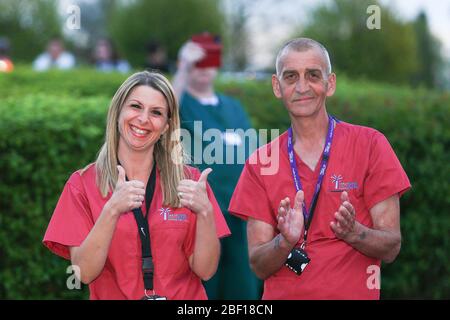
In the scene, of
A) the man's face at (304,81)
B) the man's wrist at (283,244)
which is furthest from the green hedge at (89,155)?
the man's wrist at (283,244)

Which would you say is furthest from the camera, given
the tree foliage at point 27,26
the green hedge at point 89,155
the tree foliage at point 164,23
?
the tree foliage at point 27,26

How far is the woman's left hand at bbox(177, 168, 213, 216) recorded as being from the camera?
12.4 ft

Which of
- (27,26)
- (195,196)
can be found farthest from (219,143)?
Result: (27,26)

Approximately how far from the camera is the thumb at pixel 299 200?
3.66 meters

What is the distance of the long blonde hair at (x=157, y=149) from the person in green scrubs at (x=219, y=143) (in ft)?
5.58

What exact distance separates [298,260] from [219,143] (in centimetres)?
233

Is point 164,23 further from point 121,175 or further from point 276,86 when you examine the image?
point 121,175

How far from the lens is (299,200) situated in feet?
12.1

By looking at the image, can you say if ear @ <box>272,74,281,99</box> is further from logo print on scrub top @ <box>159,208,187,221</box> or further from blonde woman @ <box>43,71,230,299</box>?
logo print on scrub top @ <box>159,208,187,221</box>

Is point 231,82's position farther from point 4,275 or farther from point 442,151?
point 4,275

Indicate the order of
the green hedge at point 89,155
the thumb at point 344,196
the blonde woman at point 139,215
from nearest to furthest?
the thumb at point 344,196 < the blonde woman at point 139,215 < the green hedge at point 89,155

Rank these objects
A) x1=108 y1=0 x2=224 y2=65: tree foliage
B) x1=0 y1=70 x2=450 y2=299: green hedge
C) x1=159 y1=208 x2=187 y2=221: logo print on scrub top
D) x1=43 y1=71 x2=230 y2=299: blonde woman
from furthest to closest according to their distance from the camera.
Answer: x1=108 y1=0 x2=224 y2=65: tree foliage
x1=0 y1=70 x2=450 y2=299: green hedge
x1=159 y1=208 x2=187 y2=221: logo print on scrub top
x1=43 y1=71 x2=230 y2=299: blonde woman

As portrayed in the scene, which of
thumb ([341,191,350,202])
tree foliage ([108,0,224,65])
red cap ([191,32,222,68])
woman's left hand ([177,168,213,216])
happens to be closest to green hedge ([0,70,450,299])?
red cap ([191,32,222,68])

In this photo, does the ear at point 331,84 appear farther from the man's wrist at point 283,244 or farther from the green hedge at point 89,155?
the green hedge at point 89,155
